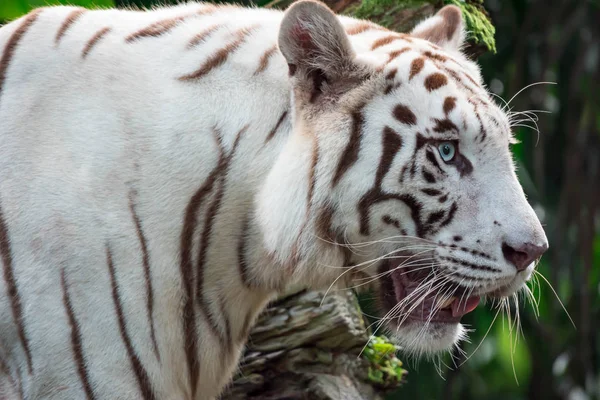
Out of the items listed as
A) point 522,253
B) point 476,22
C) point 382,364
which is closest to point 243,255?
point 522,253

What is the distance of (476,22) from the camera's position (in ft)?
11.6

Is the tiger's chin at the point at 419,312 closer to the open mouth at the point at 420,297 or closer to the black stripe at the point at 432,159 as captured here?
the open mouth at the point at 420,297

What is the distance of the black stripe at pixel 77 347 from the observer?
2205mm

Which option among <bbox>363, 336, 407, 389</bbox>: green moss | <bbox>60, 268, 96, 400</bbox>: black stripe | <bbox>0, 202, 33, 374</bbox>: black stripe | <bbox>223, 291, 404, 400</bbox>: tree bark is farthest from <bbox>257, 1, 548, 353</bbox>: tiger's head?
<bbox>363, 336, 407, 389</bbox>: green moss

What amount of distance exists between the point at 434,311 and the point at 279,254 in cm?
46

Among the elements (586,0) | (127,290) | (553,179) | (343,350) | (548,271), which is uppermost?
(127,290)

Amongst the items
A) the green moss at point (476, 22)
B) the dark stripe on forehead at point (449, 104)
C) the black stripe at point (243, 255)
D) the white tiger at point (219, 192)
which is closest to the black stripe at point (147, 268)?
the white tiger at point (219, 192)

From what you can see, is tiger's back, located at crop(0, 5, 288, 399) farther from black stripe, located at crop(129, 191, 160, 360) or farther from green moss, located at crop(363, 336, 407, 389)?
green moss, located at crop(363, 336, 407, 389)

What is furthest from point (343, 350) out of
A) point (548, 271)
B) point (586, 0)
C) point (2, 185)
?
point (586, 0)

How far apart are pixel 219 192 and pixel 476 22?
5.48ft

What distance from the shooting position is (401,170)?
225 cm

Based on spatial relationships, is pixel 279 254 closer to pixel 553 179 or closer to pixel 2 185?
pixel 2 185

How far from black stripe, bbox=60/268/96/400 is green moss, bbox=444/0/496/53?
1929 millimetres

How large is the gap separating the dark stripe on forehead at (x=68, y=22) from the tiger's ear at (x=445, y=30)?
1.00 metres
